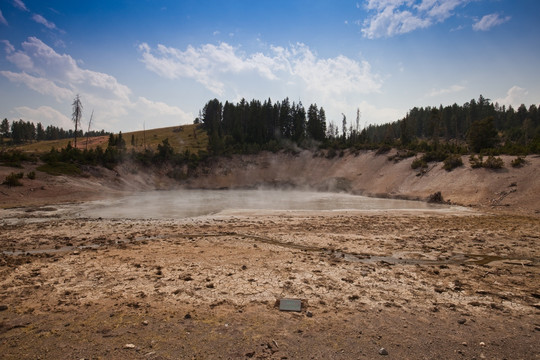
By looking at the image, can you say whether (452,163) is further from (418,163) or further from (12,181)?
(12,181)

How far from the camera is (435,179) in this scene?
125ft

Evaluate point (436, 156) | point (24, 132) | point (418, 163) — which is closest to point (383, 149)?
point (418, 163)

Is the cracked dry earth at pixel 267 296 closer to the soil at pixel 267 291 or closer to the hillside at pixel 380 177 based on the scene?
the soil at pixel 267 291

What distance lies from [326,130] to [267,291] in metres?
87.3

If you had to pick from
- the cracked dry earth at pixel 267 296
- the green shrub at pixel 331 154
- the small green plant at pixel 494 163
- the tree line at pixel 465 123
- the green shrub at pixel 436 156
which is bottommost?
the cracked dry earth at pixel 267 296

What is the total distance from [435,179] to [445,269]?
3293cm

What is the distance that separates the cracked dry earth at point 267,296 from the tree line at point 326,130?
35857mm

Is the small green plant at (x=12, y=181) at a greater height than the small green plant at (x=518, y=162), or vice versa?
the small green plant at (x=518, y=162)

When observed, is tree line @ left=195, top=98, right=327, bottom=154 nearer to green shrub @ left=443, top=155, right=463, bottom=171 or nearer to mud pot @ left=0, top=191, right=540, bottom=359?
green shrub @ left=443, top=155, right=463, bottom=171

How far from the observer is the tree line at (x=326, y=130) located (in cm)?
4841

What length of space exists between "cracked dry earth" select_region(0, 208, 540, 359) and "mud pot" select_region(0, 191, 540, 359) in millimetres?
37

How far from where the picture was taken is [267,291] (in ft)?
25.8

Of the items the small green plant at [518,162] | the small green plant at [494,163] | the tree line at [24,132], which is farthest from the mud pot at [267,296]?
the tree line at [24,132]

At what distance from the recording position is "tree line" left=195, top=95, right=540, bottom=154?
48406 millimetres
